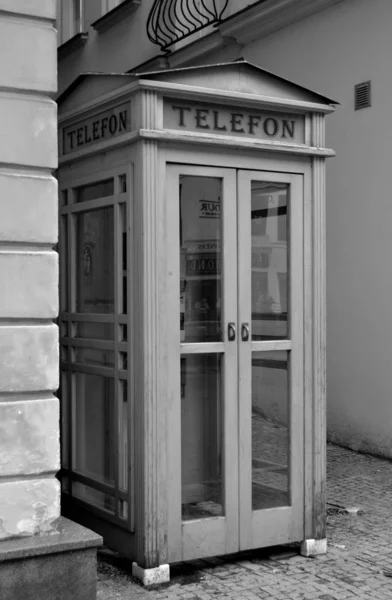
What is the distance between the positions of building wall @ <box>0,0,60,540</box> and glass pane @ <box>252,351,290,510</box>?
1.37 metres

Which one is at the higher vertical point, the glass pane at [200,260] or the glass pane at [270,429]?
the glass pane at [200,260]

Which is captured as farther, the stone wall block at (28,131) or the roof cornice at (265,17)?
the roof cornice at (265,17)

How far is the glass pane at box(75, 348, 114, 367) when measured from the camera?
5.53 metres

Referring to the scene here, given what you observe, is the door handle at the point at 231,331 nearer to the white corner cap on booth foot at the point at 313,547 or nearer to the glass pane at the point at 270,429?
the glass pane at the point at 270,429

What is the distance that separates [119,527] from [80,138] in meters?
2.25

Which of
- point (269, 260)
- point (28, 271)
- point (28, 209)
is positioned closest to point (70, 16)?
point (269, 260)

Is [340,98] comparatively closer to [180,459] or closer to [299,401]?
[299,401]

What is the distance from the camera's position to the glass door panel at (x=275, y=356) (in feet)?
18.2

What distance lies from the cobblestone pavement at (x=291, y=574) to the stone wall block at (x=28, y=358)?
3.95 ft

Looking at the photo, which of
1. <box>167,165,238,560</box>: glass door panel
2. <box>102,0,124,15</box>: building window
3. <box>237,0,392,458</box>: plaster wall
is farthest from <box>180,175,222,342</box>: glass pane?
<box>102,0,124,15</box>: building window

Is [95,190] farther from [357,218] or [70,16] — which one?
[70,16]

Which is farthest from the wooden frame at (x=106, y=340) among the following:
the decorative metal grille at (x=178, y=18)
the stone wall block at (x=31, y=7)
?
the decorative metal grille at (x=178, y=18)

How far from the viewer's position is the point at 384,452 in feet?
28.2

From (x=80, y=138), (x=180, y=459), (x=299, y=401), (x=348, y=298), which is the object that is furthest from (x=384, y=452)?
(x=80, y=138)
